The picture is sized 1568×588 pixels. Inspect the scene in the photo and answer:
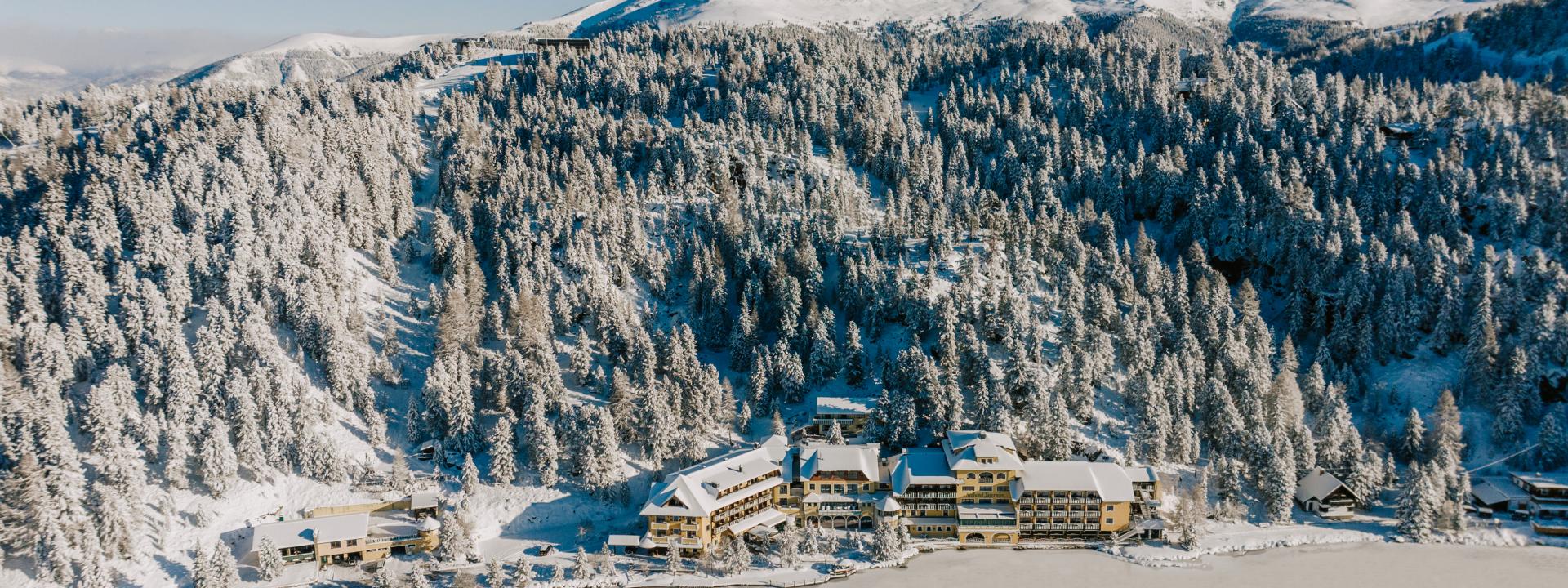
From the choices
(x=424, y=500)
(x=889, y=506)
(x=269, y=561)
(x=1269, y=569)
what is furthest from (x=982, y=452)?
(x=269, y=561)

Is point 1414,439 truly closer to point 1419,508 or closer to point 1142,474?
point 1419,508

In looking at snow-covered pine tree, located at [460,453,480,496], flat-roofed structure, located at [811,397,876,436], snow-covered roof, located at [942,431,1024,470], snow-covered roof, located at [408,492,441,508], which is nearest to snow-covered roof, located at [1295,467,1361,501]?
snow-covered roof, located at [942,431,1024,470]

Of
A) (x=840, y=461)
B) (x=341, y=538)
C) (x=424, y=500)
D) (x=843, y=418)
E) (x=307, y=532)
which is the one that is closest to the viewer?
(x=341, y=538)

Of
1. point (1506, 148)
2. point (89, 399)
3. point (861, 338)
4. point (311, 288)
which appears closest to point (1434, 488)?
point (861, 338)

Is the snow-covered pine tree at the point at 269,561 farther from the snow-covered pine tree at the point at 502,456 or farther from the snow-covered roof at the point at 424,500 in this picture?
the snow-covered pine tree at the point at 502,456

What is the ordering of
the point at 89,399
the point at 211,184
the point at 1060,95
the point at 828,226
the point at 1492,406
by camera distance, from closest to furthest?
the point at 89,399, the point at 1492,406, the point at 211,184, the point at 828,226, the point at 1060,95

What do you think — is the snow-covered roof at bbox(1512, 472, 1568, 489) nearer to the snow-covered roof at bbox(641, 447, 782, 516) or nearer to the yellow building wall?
Answer: the yellow building wall

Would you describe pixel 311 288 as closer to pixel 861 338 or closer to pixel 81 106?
pixel 861 338
